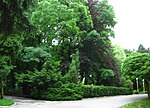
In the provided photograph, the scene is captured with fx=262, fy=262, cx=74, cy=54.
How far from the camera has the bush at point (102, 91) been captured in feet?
93.1

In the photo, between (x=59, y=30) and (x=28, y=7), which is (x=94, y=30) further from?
(x=28, y=7)

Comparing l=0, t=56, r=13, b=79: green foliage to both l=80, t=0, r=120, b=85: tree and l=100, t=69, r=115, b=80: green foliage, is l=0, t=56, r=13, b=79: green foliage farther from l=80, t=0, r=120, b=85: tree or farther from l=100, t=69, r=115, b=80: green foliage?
l=100, t=69, r=115, b=80: green foliage

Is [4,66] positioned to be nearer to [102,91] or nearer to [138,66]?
[138,66]

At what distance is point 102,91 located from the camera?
1237 inches

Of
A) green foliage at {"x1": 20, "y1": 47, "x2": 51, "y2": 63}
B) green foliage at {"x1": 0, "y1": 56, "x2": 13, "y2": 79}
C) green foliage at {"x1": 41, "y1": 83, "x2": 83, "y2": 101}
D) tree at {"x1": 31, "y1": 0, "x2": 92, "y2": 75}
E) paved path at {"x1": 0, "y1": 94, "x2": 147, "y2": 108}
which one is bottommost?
paved path at {"x1": 0, "y1": 94, "x2": 147, "y2": 108}

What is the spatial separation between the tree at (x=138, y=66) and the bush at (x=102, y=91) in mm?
5934

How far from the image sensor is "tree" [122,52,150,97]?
848 inches

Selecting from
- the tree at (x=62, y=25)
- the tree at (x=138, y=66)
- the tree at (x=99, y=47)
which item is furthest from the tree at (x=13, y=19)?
the tree at (x=99, y=47)

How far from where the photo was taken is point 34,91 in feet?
90.8

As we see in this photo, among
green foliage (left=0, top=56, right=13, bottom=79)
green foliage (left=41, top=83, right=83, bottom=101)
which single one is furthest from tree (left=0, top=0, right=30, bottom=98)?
green foliage (left=41, top=83, right=83, bottom=101)

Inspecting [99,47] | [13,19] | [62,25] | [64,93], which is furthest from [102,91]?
[13,19]

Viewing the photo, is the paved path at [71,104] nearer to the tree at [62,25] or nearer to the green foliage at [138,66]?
the green foliage at [138,66]

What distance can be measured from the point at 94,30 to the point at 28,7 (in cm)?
Answer: 2321

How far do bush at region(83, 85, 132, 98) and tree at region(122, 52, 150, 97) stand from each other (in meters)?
5.93
